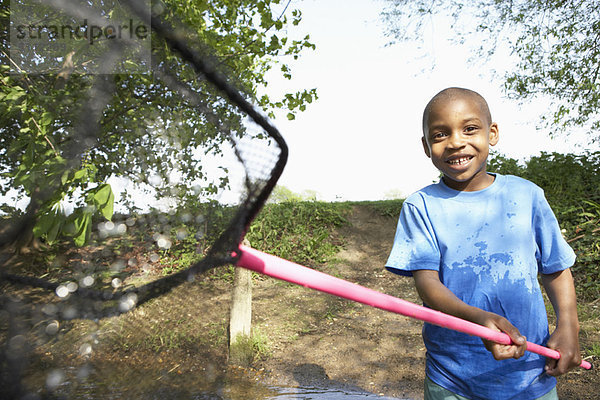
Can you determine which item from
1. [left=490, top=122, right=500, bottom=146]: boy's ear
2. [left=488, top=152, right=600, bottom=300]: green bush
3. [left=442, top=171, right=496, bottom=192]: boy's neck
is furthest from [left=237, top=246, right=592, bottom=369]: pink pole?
[left=488, top=152, right=600, bottom=300]: green bush

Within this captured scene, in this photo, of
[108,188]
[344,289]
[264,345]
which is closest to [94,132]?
[108,188]

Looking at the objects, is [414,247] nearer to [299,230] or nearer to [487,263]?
[487,263]

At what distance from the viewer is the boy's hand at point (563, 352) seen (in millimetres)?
1735

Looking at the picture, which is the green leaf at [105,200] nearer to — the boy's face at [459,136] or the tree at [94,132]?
the tree at [94,132]

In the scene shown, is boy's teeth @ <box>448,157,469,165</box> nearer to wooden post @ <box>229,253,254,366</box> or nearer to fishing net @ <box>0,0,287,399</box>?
fishing net @ <box>0,0,287,399</box>

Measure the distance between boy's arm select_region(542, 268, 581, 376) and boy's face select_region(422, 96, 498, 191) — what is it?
1.88 ft

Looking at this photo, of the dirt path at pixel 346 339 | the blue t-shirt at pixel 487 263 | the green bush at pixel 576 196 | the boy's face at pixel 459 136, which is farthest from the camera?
the green bush at pixel 576 196

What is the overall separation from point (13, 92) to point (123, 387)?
1.71 meters

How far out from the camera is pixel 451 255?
1.81 meters

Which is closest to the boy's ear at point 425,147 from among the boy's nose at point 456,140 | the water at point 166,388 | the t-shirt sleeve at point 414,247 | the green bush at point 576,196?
the boy's nose at point 456,140

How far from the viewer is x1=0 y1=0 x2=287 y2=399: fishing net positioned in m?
1.35

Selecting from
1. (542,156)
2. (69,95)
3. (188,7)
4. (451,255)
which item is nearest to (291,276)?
(451,255)

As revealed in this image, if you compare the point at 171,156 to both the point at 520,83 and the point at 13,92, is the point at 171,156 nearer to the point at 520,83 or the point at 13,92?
the point at 13,92

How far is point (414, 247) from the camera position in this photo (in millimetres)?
1808
